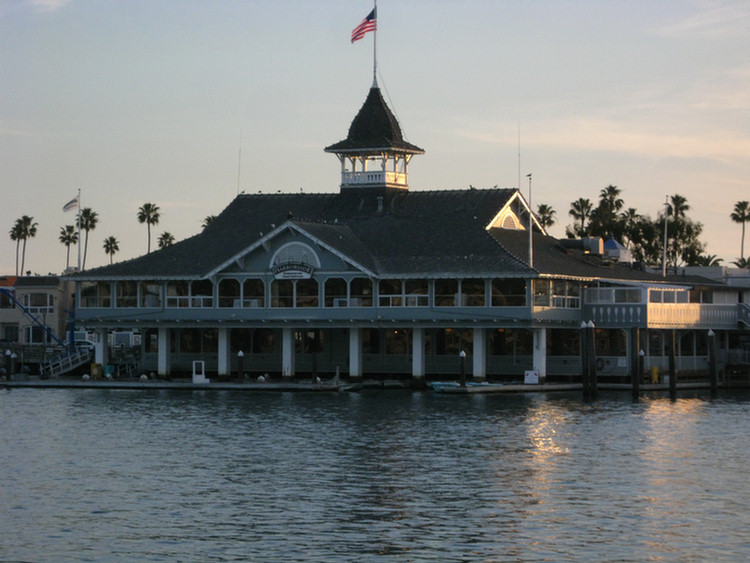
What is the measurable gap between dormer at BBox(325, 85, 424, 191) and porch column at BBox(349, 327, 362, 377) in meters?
12.8

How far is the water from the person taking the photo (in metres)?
32.4

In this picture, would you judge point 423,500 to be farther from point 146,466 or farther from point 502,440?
Result: point 502,440

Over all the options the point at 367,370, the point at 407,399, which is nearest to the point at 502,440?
the point at 407,399

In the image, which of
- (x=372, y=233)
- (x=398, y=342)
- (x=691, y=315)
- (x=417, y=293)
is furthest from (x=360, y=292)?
(x=691, y=315)

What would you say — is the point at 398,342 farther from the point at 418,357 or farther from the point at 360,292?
the point at 360,292

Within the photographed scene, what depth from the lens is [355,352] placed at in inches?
3130

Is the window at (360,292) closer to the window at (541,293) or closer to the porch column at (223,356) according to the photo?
the porch column at (223,356)

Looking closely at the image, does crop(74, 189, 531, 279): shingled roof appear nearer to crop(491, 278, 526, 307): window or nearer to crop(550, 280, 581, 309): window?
crop(491, 278, 526, 307): window

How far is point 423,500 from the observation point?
38.5 meters

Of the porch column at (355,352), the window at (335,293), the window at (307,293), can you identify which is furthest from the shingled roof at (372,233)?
the porch column at (355,352)

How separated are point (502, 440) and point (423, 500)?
14.6 metres

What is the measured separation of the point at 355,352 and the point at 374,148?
14.5 meters

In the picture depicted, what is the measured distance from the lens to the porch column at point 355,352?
3118 inches

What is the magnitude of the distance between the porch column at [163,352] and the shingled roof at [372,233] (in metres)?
3.78
